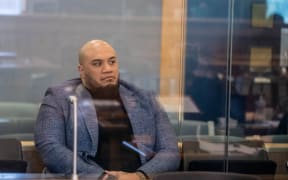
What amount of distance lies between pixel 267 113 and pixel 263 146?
0.91 m

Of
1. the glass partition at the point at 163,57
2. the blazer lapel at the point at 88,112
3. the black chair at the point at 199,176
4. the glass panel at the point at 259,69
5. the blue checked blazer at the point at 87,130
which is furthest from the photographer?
the glass panel at the point at 259,69

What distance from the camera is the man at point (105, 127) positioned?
293cm

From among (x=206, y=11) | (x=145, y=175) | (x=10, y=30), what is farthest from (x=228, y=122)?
(x=10, y=30)

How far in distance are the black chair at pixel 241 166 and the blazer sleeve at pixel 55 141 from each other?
2.47 feet

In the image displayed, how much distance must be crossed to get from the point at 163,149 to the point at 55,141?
0.61 metres

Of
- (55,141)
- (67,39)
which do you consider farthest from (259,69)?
(55,141)

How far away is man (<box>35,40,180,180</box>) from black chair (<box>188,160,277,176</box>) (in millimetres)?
370

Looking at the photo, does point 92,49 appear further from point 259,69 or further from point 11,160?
point 259,69

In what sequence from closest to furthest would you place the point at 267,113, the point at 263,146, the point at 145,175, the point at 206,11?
1. the point at 145,175
2. the point at 263,146
3. the point at 206,11
4. the point at 267,113

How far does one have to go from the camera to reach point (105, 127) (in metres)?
3.17

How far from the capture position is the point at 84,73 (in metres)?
3.18

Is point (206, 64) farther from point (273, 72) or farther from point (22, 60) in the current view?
point (22, 60)

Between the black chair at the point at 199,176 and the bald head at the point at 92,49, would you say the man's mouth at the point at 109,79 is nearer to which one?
the bald head at the point at 92,49

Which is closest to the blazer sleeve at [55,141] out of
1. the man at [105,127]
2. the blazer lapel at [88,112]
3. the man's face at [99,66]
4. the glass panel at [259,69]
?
the man at [105,127]
